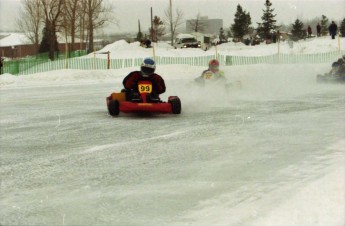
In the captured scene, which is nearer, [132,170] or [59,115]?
[132,170]

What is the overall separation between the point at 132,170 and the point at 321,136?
2.79 metres

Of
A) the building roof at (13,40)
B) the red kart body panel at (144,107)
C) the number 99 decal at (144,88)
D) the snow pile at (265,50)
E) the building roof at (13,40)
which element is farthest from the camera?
the building roof at (13,40)

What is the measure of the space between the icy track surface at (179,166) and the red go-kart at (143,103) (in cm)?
16

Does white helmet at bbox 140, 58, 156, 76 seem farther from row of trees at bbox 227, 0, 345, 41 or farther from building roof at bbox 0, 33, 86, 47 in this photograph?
building roof at bbox 0, 33, 86, 47

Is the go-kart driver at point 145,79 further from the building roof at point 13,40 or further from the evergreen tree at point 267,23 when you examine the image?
the building roof at point 13,40

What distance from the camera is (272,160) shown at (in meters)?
5.38

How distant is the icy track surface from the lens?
3758 millimetres

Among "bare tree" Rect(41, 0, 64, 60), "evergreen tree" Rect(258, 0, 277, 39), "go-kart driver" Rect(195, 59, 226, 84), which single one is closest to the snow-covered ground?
"go-kart driver" Rect(195, 59, 226, 84)

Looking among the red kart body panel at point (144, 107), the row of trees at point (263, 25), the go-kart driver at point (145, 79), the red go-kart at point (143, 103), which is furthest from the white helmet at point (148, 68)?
the row of trees at point (263, 25)

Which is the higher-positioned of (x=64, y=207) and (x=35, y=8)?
(x=35, y=8)

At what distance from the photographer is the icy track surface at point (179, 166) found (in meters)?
3.76

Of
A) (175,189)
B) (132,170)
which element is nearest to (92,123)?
(132,170)

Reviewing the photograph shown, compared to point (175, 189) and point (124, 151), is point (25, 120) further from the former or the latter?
point (175, 189)

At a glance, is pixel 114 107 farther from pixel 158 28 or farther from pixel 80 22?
pixel 158 28
